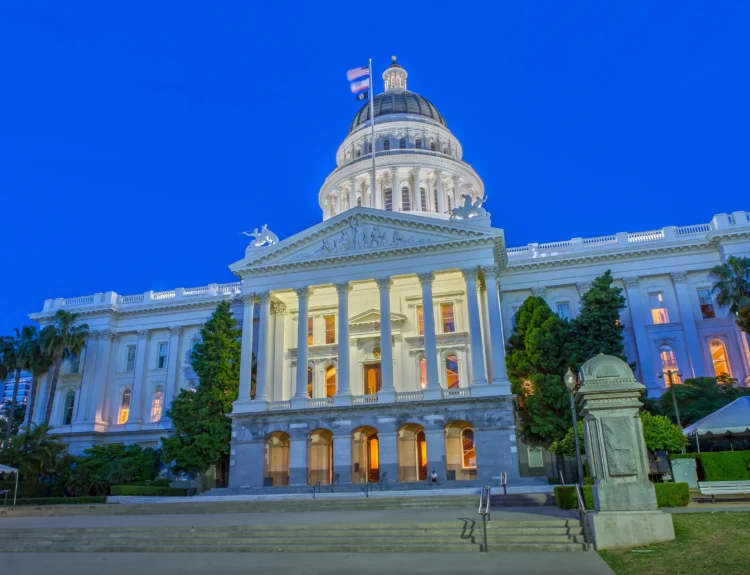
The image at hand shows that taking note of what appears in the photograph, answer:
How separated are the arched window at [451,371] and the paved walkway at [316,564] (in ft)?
103

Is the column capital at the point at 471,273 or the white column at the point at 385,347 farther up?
the column capital at the point at 471,273

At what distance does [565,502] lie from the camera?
1994 centimetres

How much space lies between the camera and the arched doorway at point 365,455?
4016cm

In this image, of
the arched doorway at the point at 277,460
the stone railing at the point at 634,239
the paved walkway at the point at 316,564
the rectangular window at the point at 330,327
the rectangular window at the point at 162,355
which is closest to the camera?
the paved walkway at the point at 316,564

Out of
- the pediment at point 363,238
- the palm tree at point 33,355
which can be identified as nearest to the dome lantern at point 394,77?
the pediment at point 363,238

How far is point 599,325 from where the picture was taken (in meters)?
39.5

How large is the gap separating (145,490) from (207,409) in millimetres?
6348

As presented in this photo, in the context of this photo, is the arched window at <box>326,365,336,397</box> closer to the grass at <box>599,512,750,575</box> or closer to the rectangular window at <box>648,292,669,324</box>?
the rectangular window at <box>648,292,669,324</box>

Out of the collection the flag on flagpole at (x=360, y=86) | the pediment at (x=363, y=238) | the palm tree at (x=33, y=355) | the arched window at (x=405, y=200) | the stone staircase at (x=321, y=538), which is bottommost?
the stone staircase at (x=321, y=538)

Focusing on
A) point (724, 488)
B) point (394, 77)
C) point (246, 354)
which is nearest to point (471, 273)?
point (246, 354)

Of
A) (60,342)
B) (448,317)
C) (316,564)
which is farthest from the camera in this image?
(60,342)

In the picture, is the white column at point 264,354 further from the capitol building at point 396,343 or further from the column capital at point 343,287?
the column capital at point 343,287

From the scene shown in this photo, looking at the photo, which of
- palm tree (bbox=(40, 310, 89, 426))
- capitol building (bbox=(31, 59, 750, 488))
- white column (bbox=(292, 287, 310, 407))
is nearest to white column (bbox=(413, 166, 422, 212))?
capitol building (bbox=(31, 59, 750, 488))

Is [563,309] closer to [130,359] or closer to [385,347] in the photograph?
[385,347]
